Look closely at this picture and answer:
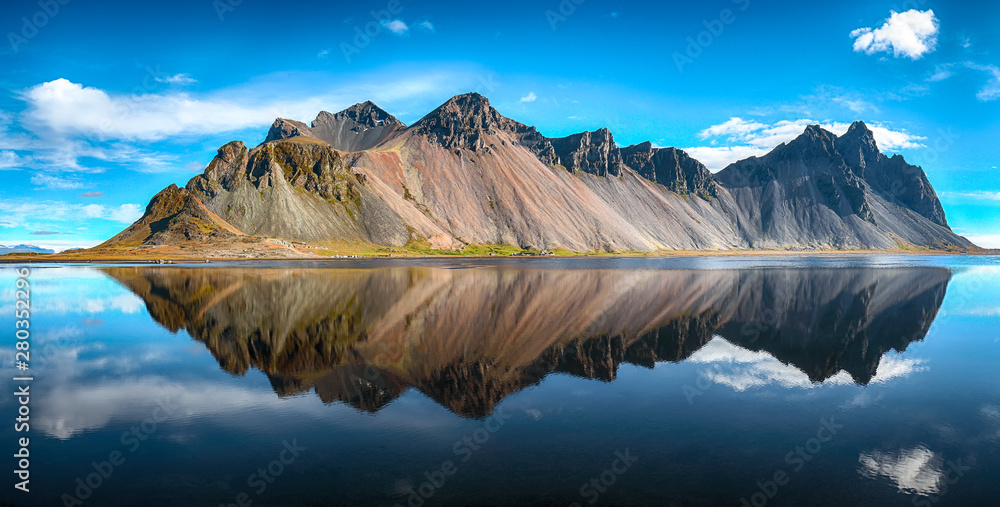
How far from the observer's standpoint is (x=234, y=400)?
63.0 ft

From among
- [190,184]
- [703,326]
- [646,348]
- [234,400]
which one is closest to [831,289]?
[703,326]

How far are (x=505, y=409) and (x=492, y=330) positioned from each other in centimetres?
1478

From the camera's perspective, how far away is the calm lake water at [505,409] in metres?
12.2

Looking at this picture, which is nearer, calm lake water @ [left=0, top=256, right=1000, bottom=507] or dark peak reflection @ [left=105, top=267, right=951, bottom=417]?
calm lake water @ [left=0, top=256, right=1000, bottom=507]

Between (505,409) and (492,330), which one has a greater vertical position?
(492,330)

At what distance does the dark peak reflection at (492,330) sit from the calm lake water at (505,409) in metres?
0.27

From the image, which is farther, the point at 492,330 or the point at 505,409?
the point at 492,330

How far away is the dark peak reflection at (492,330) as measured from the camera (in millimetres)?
22781

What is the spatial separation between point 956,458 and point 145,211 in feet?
749

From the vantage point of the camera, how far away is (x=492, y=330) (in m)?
33.0

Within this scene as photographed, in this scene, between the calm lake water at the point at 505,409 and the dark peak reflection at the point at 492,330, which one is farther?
the dark peak reflection at the point at 492,330

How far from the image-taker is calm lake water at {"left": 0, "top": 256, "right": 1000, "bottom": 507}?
40.2 feet

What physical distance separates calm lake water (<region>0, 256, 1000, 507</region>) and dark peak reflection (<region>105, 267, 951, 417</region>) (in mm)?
273

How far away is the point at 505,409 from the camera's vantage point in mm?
18281
